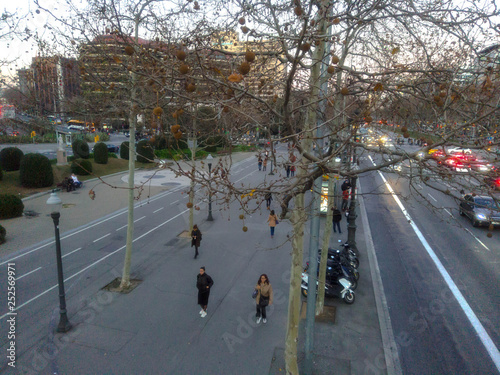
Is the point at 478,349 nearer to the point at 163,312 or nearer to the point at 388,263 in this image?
the point at 388,263

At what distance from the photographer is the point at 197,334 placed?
7812 millimetres

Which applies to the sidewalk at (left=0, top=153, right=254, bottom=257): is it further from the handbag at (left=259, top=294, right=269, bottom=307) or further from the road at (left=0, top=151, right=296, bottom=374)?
the handbag at (left=259, top=294, right=269, bottom=307)

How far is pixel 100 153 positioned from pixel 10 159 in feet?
26.4

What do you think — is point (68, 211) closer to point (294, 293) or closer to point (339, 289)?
point (339, 289)

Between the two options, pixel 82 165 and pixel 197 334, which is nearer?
pixel 197 334

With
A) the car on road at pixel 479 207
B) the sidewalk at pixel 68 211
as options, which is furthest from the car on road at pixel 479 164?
the sidewalk at pixel 68 211

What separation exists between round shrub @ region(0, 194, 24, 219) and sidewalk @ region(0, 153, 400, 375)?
931 centimetres

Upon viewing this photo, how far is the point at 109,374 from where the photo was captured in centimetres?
650

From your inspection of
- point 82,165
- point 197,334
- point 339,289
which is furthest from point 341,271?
point 82,165

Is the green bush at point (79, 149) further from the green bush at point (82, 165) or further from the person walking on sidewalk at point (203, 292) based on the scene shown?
the person walking on sidewalk at point (203, 292)

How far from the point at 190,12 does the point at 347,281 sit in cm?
821

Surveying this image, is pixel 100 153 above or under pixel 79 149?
under

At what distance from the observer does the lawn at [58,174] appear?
20.6m

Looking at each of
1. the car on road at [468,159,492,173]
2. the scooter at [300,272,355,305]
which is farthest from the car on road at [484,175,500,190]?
the scooter at [300,272,355,305]
